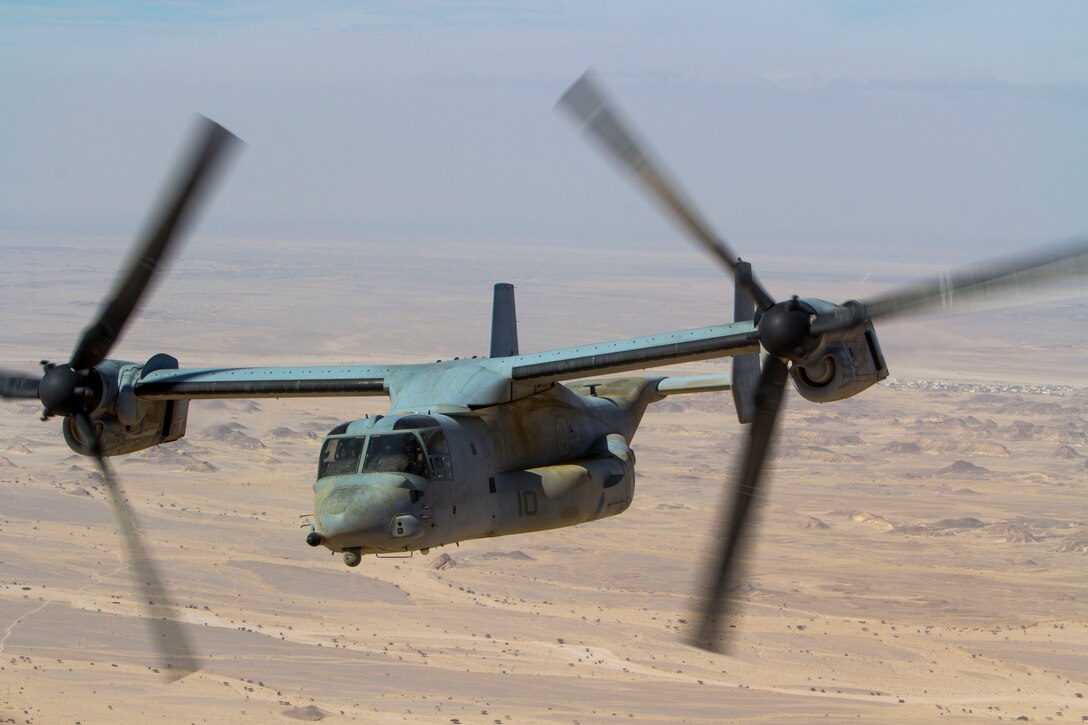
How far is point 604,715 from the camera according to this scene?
62688mm

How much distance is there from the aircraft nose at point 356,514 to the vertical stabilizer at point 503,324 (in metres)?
11.7

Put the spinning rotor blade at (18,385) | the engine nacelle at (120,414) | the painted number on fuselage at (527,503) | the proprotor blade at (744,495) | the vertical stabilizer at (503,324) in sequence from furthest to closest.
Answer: the vertical stabilizer at (503,324)
the engine nacelle at (120,414)
the spinning rotor blade at (18,385)
the painted number on fuselage at (527,503)
the proprotor blade at (744,495)

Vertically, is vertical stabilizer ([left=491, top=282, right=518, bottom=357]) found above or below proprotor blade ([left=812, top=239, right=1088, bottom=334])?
above

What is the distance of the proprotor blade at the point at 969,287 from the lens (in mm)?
21406

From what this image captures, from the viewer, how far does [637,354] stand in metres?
26.1

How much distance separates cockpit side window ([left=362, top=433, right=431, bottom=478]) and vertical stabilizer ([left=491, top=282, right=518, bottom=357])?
1065cm

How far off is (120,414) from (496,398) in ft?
26.3

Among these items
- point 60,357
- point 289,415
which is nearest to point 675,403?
point 289,415

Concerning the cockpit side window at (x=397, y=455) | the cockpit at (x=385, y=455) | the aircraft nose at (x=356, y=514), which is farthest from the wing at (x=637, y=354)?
the aircraft nose at (x=356, y=514)

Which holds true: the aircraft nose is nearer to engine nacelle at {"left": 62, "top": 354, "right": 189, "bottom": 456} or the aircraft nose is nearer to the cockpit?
the cockpit

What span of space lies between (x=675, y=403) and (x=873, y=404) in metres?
22.5

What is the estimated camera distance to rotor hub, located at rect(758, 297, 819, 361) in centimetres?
2406

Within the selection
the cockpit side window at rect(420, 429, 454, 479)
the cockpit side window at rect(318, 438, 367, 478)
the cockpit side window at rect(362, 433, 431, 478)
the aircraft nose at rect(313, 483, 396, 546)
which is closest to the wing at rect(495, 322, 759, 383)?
the cockpit side window at rect(420, 429, 454, 479)

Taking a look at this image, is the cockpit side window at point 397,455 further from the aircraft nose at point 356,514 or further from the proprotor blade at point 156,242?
the proprotor blade at point 156,242
